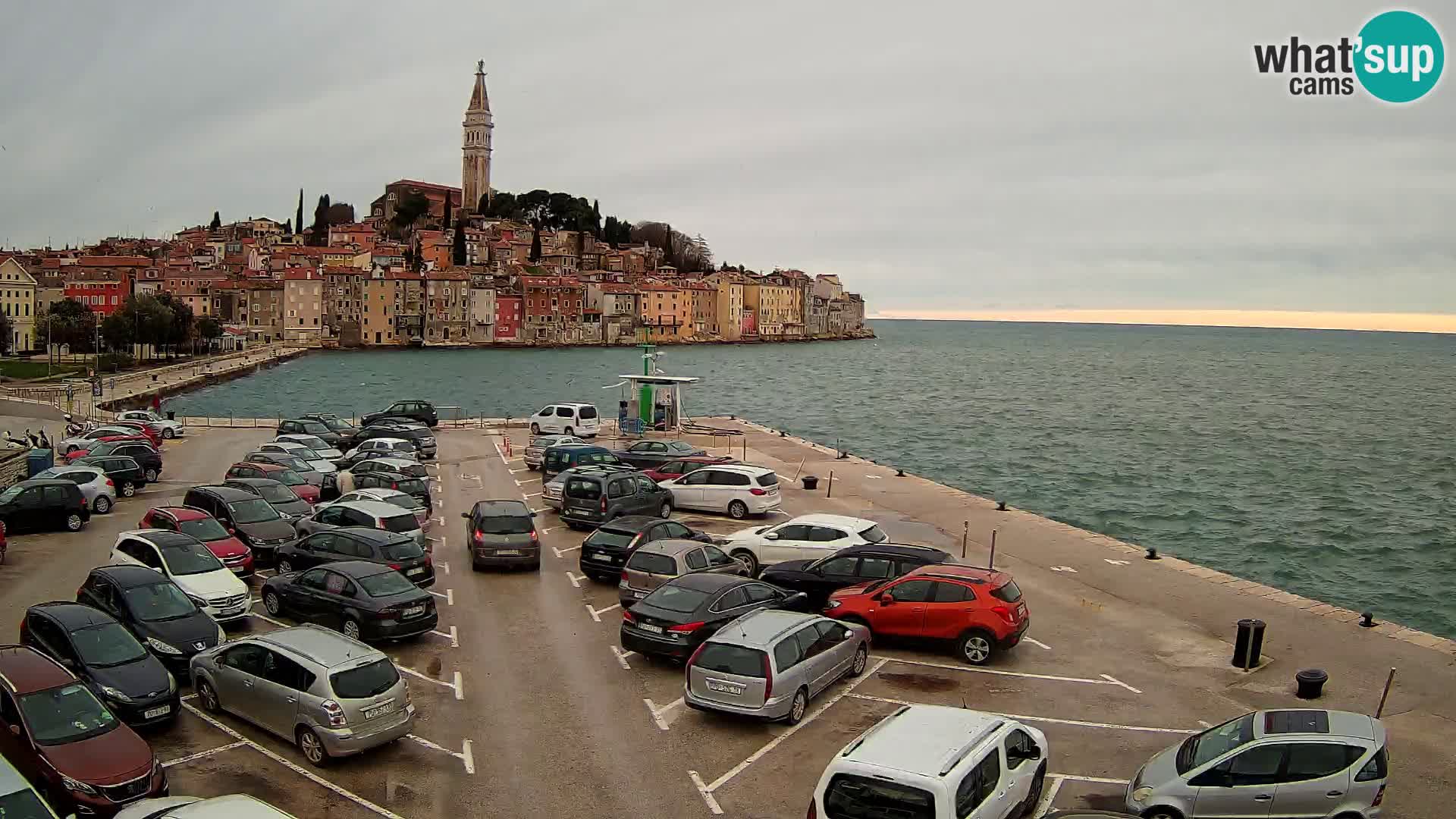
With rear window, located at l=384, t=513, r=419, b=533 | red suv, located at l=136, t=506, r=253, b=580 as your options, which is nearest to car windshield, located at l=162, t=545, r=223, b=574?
red suv, located at l=136, t=506, r=253, b=580

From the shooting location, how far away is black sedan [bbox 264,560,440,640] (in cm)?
1410

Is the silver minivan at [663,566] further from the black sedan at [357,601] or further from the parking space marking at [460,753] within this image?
the parking space marking at [460,753]

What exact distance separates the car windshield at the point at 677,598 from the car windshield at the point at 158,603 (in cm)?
591

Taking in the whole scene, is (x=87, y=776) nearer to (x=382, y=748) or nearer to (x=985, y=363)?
(x=382, y=748)

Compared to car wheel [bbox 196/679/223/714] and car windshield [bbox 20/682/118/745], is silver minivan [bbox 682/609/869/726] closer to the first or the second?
car wheel [bbox 196/679/223/714]

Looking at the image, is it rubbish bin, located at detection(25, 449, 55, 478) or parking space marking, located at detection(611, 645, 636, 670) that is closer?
parking space marking, located at detection(611, 645, 636, 670)

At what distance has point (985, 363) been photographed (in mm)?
171625

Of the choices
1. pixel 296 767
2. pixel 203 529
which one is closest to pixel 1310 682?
pixel 296 767

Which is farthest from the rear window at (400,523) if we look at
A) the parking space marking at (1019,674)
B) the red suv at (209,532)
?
the parking space marking at (1019,674)

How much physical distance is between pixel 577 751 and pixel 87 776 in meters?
4.48

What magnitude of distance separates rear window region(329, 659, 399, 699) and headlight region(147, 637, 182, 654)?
336cm

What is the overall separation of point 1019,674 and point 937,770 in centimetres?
615

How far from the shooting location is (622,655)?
1452 centimetres

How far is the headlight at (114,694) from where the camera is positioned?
10859 millimetres
